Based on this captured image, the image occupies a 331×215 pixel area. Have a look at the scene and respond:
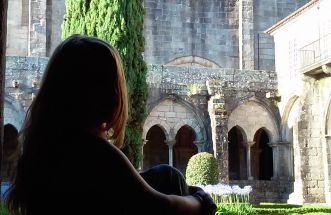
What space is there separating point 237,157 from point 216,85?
5.56m

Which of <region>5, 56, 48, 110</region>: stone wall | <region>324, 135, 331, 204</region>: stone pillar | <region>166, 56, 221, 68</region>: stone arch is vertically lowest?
<region>324, 135, 331, 204</region>: stone pillar

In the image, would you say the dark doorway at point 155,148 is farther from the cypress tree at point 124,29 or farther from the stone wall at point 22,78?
the cypress tree at point 124,29

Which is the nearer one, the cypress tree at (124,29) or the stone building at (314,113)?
the cypress tree at (124,29)

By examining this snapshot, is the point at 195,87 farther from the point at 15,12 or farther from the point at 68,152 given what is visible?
the point at 68,152

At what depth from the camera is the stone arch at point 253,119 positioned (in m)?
19.4

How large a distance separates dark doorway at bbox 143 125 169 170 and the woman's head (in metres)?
20.9

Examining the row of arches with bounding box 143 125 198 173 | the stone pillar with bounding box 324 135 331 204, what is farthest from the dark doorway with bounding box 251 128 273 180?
the stone pillar with bounding box 324 135 331 204

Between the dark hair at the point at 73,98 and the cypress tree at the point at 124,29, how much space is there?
34.7ft

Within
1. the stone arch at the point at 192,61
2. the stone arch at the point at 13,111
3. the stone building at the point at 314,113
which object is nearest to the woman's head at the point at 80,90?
the stone building at the point at 314,113

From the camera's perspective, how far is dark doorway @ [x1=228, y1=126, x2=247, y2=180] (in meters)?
22.5

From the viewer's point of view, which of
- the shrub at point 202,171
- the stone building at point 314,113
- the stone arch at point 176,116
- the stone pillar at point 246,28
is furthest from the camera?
the stone pillar at point 246,28

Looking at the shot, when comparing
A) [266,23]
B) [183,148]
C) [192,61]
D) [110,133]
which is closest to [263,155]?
[183,148]

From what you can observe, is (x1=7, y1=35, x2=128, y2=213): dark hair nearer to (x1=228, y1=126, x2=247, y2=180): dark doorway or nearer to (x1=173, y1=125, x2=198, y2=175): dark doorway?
(x1=173, y1=125, x2=198, y2=175): dark doorway

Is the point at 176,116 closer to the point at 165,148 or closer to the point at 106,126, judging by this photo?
the point at 165,148
